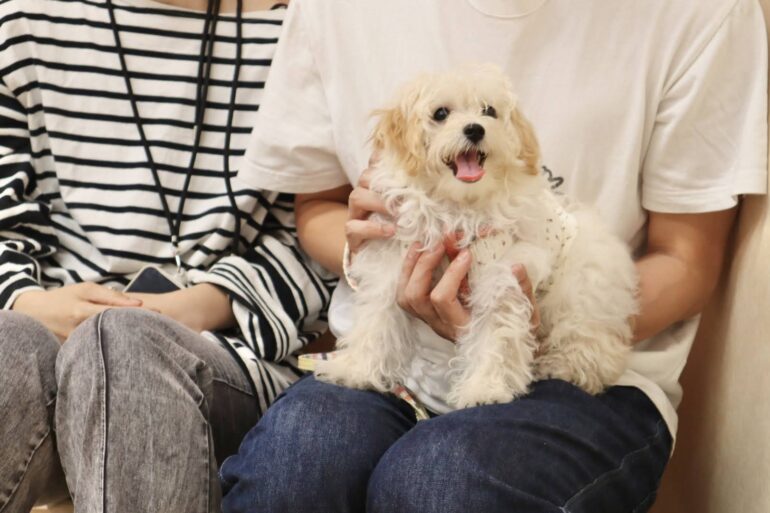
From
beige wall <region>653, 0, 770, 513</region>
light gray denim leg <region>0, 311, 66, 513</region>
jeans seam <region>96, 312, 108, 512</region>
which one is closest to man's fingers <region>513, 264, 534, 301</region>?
beige wall <region>653, 0, 770, 513</region>

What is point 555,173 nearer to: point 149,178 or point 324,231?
point 324,231

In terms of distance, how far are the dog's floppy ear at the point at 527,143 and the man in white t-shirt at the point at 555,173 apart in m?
0.15

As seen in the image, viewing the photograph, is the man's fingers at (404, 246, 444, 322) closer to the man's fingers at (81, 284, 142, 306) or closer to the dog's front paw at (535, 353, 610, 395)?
the dog's front paw at (535, 353, 610, 395)

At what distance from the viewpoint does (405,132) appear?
4.08ft

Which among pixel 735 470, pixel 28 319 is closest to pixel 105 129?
pixel 28 319

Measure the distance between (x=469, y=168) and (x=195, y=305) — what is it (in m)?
0.59

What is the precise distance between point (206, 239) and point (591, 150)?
71 cm

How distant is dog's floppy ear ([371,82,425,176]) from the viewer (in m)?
1.23

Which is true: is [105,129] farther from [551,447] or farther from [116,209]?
[551,447]

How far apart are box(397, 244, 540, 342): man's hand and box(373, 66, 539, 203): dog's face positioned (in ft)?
0.29

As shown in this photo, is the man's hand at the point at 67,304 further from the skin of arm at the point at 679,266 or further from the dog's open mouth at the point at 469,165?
the skin of arm at the point at 679,266

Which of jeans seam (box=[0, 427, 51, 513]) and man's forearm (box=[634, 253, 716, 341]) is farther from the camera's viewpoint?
man's forearm (box=[634, 253, 716, 341])

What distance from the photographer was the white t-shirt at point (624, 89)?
1337mm

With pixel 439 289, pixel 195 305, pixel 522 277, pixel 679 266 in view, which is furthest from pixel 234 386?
pixel 679 266
